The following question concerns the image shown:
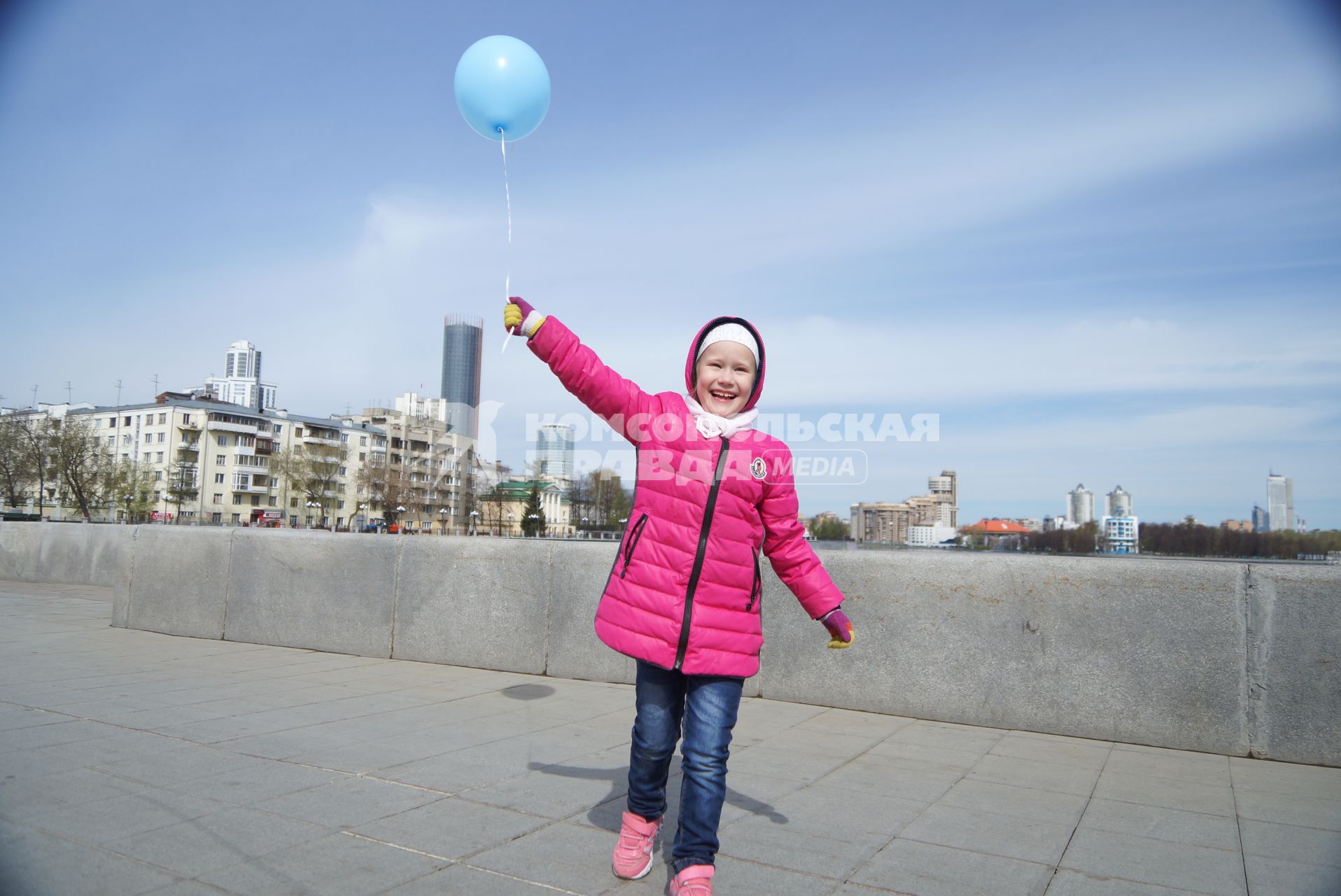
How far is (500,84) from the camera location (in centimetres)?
432

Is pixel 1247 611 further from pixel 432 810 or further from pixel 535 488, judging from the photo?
pixel 535 488

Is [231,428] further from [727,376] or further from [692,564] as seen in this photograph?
[692,564]

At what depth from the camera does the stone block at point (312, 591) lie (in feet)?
23.2

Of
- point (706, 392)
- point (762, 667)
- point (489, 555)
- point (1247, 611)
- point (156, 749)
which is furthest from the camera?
point (489, 555)

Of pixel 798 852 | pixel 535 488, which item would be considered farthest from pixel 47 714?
pixel 535 488

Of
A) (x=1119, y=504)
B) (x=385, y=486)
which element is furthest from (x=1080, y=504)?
(x=385, y=486)

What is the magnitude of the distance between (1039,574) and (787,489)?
290 centimetres

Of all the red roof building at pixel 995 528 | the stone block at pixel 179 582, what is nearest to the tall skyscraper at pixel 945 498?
the red roof building at pixel 995 528

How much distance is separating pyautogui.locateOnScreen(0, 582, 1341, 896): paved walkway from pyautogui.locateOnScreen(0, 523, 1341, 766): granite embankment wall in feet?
0.67

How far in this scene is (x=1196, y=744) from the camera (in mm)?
4645

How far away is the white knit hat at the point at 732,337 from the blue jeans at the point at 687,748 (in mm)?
1163

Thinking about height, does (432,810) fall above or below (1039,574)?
below

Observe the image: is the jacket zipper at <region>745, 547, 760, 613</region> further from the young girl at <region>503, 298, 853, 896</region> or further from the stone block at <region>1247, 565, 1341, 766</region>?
the stone block at <region>1247, 565, 1341, 766</region>

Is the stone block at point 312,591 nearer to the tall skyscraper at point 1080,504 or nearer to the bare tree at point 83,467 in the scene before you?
the bare tree at point 83,467
